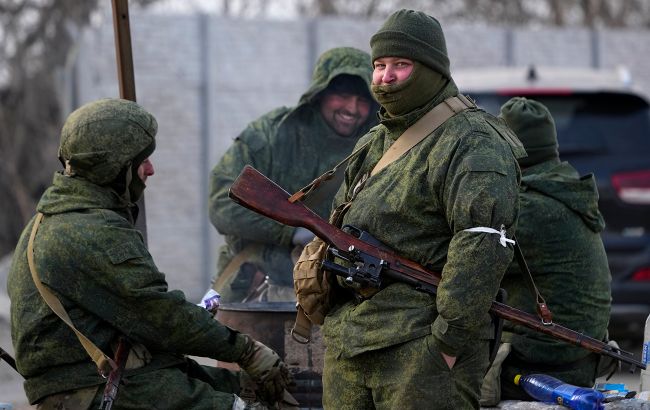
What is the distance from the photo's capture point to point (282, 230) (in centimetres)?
648

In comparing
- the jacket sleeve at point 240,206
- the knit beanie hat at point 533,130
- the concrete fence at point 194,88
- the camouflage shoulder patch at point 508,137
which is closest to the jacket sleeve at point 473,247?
the camouflage shoulder patch at point 508,137

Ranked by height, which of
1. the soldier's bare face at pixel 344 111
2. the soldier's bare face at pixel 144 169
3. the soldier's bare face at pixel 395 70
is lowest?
the soldier's bare face at pixel 344 111

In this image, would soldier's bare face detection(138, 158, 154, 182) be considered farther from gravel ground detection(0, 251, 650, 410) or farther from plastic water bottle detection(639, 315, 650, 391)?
plastic water bottle detection(639, 315, 650, 391)

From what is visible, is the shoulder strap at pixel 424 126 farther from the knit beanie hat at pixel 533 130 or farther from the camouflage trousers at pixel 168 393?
the knit beanie hat at pixel 533 130

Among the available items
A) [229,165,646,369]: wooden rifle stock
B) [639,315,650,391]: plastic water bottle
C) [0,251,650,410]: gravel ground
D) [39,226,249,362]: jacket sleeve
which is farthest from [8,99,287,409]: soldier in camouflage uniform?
[639,315,650,391]: plastic water bottle

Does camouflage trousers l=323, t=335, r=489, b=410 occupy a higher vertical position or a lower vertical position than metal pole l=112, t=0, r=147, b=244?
lower

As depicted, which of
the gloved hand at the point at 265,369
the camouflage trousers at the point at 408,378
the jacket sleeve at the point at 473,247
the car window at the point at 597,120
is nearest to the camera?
the jacket sleeve at the point at 473,247

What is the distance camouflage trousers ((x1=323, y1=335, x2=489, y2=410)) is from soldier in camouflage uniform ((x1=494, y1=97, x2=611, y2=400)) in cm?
96

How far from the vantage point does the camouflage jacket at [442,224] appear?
4.07 meters

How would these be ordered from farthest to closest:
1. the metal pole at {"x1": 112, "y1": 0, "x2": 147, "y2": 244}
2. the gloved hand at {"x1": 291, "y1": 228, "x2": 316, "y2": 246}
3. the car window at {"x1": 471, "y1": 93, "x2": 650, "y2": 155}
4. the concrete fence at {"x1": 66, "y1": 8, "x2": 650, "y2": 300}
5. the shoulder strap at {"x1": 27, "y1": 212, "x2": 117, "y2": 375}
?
the concrete fence at {"x1": 66, "y1": 8, "x2": 650, "y2": 300}
the car window at {"x1": 471, "y1": 93, "x2": 650, "y2": 155}
the gloved hand at {"x1": 291, "y1": 228, "x2": 316, "y2": 246}
the metal pole at {"x1": 112, "y1": 0, "x2": 147, "y2": 244}
the shoulder strap at {"x1": 27, "y1": 212, "x2": 117, "y2": 375}

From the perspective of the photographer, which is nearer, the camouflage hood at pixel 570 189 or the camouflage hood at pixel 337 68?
the camouflage hood at pixel 570 189

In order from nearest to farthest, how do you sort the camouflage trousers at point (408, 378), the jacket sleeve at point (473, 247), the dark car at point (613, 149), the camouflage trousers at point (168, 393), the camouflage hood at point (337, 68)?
1. the jacket sleeve at point (473, 247)
2. the camouflage trousers at point (408, 378)
3. the camouflage trousers at point (168, 393)
4. the camouflage hood at point (337, 68)
5. the dark car at point (613, 149)

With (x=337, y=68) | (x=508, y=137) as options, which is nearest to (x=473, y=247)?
(x=508, y=137)

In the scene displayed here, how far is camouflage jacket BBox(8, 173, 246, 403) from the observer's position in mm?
4621
